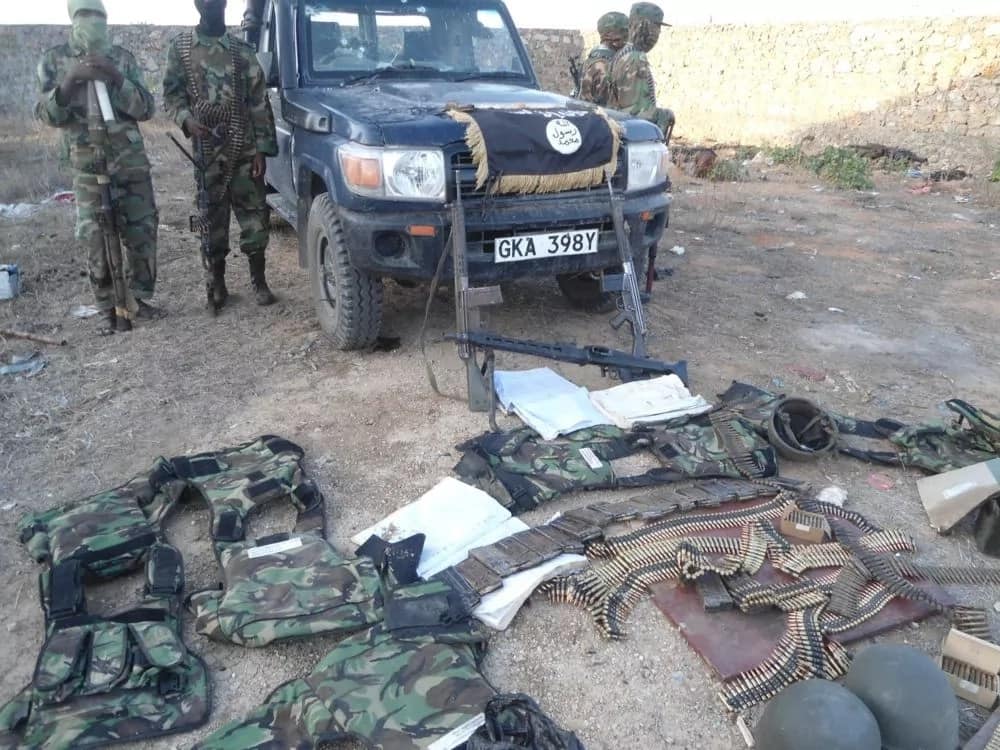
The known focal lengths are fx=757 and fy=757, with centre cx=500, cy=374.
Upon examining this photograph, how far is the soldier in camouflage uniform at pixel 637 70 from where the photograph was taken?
5.79 meters

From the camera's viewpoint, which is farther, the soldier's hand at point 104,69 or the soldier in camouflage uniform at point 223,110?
the soldier in camouflage uniform at point 223,110

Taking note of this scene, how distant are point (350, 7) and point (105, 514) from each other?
3377 millimetres

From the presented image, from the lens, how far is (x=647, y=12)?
5891 millimetres

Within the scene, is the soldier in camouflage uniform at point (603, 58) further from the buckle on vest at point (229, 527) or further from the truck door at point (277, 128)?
the buckle on vest at point (229, 527)

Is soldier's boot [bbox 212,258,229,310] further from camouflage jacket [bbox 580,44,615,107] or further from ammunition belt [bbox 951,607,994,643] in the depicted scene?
ammunition belt [bbox 951,607,994,643]

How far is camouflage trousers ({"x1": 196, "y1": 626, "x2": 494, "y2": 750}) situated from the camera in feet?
6.40

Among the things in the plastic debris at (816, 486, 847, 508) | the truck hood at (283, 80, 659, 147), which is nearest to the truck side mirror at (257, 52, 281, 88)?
the truck hood at (283, 80, 659, 147)

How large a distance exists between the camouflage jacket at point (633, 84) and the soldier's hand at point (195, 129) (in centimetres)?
308

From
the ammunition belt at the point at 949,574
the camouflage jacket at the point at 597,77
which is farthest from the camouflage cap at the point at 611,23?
the ammunition belt at the point at 949,574

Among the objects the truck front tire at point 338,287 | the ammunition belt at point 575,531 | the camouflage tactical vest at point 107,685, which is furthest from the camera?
the truck front tire at point 338,287

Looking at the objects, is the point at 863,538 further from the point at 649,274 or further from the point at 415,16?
the point at 415,16

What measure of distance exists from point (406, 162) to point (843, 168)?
8.58 m

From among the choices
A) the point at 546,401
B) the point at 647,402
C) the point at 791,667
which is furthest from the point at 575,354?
the point at 791,667

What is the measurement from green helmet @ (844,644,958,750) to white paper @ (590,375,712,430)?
173 centimetres
